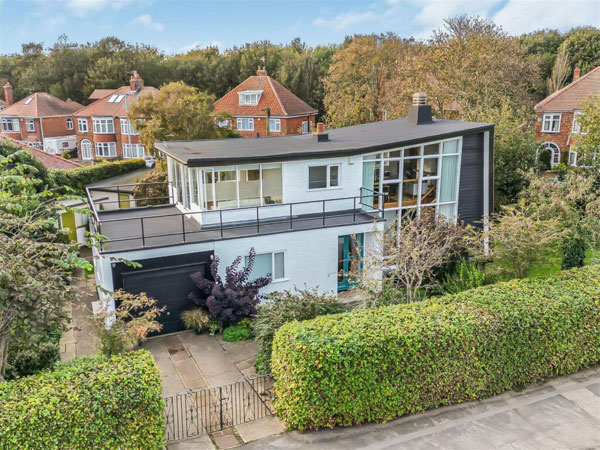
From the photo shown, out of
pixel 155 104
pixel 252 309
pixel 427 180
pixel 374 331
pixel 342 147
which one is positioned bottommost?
pixel 252 309

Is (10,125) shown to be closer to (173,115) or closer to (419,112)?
(173,115)

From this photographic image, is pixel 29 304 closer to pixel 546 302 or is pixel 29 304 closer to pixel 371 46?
pixel 546 302

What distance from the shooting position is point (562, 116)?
130 ft

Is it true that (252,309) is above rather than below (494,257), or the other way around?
below

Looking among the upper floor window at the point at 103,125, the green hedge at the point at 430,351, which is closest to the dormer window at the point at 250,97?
the upper floor window at the point at 103,125

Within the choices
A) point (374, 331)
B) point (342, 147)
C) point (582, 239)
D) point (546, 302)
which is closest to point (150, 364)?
point (374, 331)

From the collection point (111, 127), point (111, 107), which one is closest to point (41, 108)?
point (111, 107)

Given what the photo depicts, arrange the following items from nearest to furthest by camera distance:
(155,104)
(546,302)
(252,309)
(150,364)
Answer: (150,364)
(546,302)
(252,309)
(155,104)

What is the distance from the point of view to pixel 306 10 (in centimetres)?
2203

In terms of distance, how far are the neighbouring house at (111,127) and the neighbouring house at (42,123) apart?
7.86ft

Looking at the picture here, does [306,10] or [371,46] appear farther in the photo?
[371,46]

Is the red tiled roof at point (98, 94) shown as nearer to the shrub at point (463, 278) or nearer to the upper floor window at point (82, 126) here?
the upper floor window at point (82, 126)

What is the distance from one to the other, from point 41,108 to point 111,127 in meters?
9.37

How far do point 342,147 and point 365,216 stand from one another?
8.15 ft
